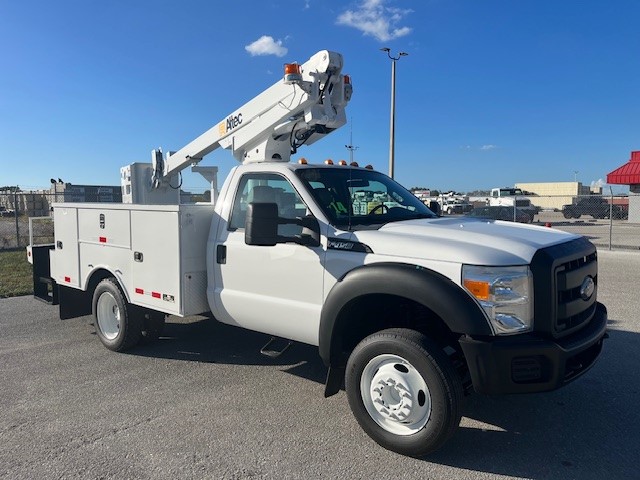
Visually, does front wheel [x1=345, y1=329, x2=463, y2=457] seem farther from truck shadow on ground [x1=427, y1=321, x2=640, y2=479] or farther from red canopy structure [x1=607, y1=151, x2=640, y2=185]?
red canopy structure [x1=607, y1=151, x2=640, y2=185]

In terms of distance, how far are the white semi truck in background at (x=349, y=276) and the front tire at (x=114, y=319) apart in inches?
0.7

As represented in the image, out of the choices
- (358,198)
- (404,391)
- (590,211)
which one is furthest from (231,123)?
(590,211)

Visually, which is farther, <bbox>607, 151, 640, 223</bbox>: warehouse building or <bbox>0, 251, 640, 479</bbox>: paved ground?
<bbox>607, 151, 640, 223</bbox>: warehouse building

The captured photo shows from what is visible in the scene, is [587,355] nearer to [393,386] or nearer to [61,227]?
[393,386]

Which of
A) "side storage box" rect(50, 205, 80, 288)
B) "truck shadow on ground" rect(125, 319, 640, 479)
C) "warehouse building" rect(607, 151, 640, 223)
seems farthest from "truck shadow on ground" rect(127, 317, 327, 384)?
"warehouse building" rect(607, 151, 640, 223)

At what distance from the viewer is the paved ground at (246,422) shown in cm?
337

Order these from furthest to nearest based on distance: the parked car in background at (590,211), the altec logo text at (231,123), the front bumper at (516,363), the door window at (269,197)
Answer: the parked car in background at (590,211)
the altec logo text at (231,123)
the door window at (269,197)
the front bumper at (516,363)

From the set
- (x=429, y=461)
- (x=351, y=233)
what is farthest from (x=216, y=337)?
(x=429, y=461)

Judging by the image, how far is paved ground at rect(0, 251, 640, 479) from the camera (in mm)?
3373

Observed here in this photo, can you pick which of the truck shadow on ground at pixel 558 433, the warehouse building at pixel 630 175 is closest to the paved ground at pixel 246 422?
the truck shadow on ground at pixel 558 433

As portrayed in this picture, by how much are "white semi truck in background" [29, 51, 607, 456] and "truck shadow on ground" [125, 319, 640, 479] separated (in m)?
0.39

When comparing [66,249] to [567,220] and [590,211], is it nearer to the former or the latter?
[567,220]

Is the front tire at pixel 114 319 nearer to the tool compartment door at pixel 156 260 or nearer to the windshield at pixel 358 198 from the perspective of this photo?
the tool compartment door at pixel 156 260

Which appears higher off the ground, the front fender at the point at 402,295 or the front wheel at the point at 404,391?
the front fender at the point at 402,295
